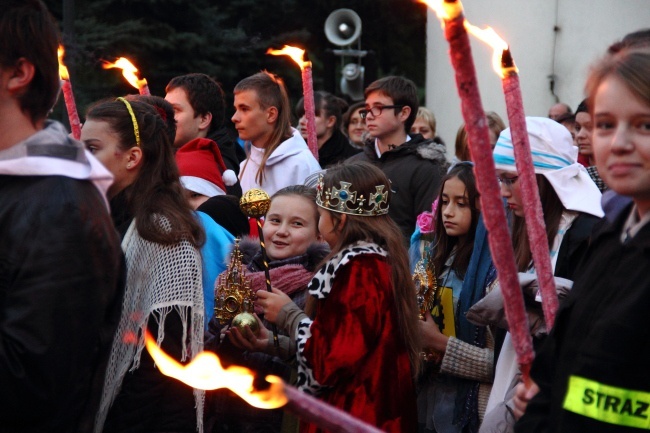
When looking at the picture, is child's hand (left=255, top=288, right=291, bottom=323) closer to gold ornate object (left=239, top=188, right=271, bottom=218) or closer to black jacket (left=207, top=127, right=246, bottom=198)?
gold ornate object (left=239, top=188, right=271, bottom=218)

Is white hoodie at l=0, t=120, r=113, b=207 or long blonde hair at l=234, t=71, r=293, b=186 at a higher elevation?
white hoodie at l=0, t=120, r=113, b=207

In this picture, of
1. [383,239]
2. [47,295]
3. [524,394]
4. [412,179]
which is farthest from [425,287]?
[47,295]

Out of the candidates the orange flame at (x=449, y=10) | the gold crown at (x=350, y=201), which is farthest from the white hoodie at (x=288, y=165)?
the orange flame at (x=449, y=10)

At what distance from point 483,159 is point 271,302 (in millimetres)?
2454

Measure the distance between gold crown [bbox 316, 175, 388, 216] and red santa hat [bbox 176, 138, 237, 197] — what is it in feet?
4.32

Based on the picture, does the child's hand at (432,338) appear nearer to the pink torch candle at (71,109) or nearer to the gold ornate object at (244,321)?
the gold ornate object at (244,321)

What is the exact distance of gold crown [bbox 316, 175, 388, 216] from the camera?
452 cm

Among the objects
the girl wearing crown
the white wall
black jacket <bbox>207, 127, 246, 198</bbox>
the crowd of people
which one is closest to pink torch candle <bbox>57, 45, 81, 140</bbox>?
the crowd of people

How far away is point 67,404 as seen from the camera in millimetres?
2381

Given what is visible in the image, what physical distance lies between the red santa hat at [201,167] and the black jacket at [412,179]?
123 cm

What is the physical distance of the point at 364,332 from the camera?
13.5 ft

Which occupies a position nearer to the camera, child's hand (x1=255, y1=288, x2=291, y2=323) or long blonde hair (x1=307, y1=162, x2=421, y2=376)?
long blonde hair (x1=307, y1=162, x2=421, y2=376)

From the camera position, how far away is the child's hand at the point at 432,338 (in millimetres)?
4711

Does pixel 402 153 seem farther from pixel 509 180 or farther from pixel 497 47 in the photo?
pixel 497 47
